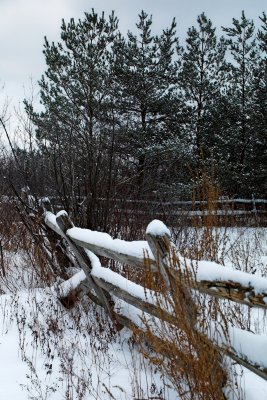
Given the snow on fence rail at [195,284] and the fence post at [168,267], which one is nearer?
the snow on fence rail at [195,284]

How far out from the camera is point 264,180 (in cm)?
1784

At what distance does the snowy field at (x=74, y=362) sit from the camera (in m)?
2.67

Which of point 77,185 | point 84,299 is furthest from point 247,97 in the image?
point 84,299

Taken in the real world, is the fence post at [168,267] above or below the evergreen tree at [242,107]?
below

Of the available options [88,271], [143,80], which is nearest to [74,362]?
[88,271]

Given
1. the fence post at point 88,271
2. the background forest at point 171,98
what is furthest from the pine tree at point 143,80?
the fence post at point 88,271

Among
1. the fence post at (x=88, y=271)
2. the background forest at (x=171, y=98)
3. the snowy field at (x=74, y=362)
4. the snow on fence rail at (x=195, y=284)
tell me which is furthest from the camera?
the background forest at (x=171, y=98)

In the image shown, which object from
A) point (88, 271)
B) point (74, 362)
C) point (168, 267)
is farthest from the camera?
point (88, 271)

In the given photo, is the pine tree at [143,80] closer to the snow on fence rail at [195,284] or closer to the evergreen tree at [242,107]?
the evergreen tree at [242,107]

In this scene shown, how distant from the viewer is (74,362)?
10.4 ft

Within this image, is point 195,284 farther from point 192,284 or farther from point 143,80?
point 143,80

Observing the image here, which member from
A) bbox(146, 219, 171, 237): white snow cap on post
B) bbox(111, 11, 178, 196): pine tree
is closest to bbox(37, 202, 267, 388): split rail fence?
bbox(146, 219, 171, 237): white snow cap on post

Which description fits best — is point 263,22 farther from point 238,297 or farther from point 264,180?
point 238,297

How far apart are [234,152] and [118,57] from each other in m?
7.02
